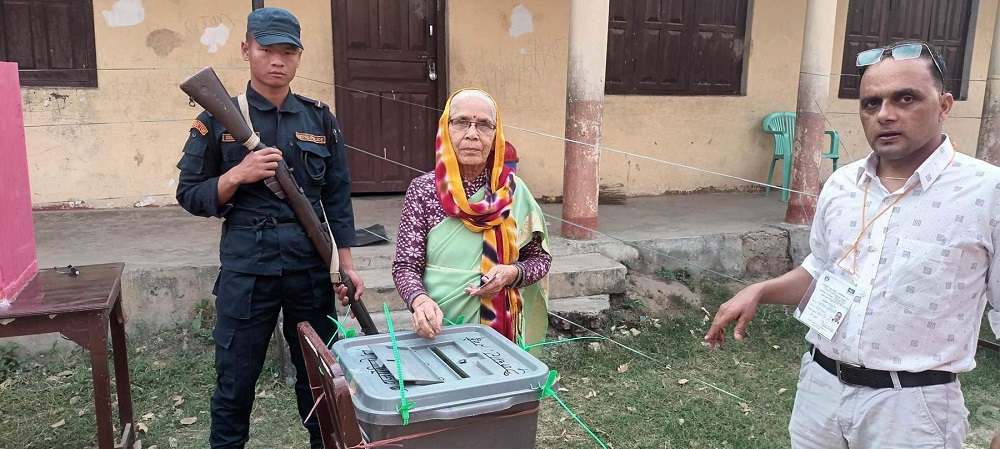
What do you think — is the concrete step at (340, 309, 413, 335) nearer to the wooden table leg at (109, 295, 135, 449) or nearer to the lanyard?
the wooden table leg at (109, 295, 135, 449)

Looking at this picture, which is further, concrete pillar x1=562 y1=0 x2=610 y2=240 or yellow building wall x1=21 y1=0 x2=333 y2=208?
yellow building wall x1=21 y1=0 x2=333 y2=208

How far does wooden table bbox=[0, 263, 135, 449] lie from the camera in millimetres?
2336

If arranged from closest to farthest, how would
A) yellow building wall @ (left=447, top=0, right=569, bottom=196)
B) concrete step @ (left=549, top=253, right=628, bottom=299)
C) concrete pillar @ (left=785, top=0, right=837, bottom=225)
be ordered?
1. concrete step @ (left=549, top=253, right=628, bottom=299)
2. concrete pillar @ (left=785, top=0, right=837, bottom=225)
3. yellow building wall @ (left=447, top=0, right=569, bottom=196)

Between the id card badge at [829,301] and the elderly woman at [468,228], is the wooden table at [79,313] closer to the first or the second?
the elderly woman at [468,228]

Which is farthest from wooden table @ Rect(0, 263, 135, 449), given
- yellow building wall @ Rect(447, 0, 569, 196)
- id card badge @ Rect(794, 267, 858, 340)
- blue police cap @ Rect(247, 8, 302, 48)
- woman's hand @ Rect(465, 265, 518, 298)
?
yellow building wall @ Rect(447, 0, 569, 196)

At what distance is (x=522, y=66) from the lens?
6.72 m

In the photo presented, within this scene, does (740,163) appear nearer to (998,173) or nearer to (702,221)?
(702,221)

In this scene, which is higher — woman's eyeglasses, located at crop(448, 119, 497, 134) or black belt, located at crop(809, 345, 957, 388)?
woman's eyeglasses, located at crop(448, 119, 497, 134)

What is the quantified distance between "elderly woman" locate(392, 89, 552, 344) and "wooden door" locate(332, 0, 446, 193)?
159 inches

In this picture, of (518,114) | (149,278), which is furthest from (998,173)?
(518,114)

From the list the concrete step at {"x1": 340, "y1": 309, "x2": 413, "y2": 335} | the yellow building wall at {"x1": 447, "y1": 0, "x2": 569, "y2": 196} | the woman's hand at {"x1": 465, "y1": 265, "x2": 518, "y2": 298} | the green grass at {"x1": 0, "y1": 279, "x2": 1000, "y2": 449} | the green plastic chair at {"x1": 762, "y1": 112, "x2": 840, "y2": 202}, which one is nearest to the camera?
the woman's hand at {"x1": 465, "y1": 265, "x2": 518, "y2": 298}

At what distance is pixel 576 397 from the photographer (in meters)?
3.80

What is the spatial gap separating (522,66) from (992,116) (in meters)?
4.66

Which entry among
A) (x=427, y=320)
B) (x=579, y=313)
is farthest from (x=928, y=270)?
(x=579, y=313)
